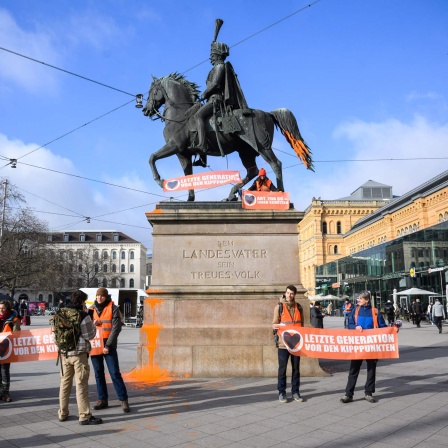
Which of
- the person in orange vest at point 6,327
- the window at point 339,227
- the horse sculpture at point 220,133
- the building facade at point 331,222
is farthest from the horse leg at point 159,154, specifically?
the window at point 339,227

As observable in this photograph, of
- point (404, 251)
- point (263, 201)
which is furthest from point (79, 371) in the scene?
point (404, 251)

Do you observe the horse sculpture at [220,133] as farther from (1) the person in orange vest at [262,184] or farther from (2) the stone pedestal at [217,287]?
(2) the stone pedestal at [217,287]

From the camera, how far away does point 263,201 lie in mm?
10648

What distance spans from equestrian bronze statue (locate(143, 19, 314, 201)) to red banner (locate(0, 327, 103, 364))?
15.8 feet

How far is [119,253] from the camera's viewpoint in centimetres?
13100

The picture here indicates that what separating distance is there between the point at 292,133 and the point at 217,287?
14.1 feet

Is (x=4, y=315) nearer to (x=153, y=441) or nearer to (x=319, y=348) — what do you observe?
(x=153, y=441)

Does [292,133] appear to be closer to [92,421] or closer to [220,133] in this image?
[220,133]

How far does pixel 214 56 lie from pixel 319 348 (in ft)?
24.9

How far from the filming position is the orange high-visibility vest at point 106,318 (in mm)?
7316

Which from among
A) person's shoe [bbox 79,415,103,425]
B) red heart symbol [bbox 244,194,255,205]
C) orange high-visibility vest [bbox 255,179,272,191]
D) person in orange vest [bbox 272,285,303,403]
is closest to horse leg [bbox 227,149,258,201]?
orange high-visibility vest [bbox 255,179,272,191]

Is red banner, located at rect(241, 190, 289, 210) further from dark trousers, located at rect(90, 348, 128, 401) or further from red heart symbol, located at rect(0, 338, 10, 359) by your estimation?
red heart symbol, located at rect(0, 338, 10, 359)

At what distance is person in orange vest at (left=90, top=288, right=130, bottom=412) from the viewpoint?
6.99 metres

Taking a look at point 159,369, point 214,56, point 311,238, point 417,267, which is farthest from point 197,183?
point 311,238
